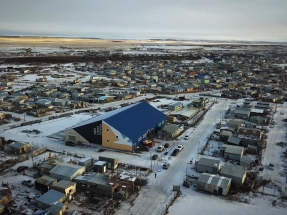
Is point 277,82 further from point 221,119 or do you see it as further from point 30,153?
point 30,153

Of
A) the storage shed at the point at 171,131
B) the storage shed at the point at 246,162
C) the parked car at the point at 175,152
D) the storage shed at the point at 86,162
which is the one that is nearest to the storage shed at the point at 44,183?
the storage shed at the point at 86,162

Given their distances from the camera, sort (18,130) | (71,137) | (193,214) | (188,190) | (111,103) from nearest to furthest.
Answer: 1. (193,214)
2. (188,190)
3. (71,137)
4. (18,130)
5. (111,103)

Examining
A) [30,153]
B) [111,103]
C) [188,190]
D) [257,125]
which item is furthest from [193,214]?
[111,103]

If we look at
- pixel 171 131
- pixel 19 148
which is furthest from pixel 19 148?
pixel 171 131

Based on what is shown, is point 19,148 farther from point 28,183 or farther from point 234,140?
point 234,140

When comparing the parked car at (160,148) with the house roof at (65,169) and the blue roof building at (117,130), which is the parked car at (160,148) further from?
the house roof at (65,169)

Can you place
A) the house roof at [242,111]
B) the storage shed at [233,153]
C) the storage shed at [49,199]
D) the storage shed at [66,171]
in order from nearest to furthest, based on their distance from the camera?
the storage shed at [49,199] < the storage shed at [66,171] < the storage shed at [233,153] < the house roof at [242,111]
